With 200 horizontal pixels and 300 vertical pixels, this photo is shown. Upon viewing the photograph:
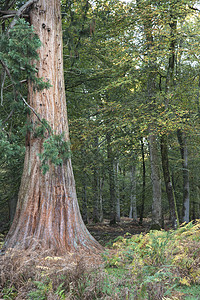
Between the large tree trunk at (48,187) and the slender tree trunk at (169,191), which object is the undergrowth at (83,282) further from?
the slender tree trunk at (169,191)

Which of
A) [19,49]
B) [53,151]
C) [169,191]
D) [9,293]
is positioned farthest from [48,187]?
[169,191]

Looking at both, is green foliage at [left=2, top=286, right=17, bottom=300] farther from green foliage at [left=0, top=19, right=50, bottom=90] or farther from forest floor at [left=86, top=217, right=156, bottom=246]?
forest floor at [left=86, top=217, right=156, bottom=246]

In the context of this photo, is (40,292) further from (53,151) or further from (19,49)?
(19,49)

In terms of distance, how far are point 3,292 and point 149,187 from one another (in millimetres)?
15572

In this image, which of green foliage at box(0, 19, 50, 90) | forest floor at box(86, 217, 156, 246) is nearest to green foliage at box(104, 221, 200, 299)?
forest floor at box(86, 217, 156, 246)

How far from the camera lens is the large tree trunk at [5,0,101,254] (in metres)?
5.26

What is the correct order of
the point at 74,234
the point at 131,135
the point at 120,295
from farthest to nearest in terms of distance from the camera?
the point at 131,135, the point at 74,234, the point at 120,295

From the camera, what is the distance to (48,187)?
220 inches

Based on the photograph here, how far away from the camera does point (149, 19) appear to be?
9.41 metres

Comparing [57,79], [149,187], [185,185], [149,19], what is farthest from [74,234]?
[149,187]

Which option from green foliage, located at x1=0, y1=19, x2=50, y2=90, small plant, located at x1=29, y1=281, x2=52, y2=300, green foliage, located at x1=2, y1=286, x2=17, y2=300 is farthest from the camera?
green foliage, located at x1=0, y1=19, x2=50, y2=90

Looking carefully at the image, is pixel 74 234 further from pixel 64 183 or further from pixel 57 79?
pixel 57 79

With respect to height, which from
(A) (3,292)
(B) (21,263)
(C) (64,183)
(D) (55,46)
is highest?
(D) (55,46)

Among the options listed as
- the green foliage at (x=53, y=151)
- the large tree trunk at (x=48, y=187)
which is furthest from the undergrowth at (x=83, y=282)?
the green foliage at (x=53, y=151)
